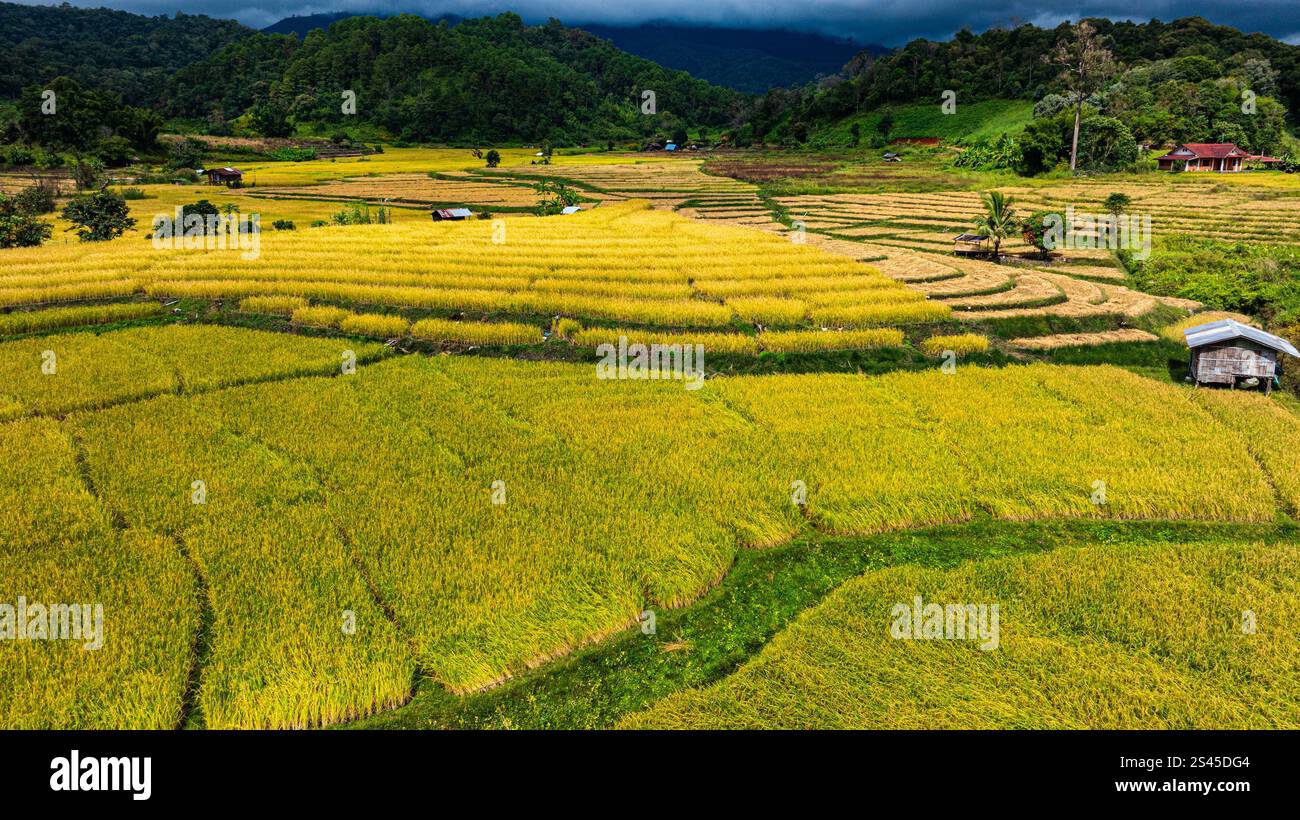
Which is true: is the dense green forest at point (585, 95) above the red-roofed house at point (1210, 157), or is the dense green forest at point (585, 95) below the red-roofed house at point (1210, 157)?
→ above

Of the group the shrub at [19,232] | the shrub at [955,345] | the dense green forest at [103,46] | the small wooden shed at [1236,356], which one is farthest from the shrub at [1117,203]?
the dense green forest at [103,46]

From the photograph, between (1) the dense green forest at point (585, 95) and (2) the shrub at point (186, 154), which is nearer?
(2) the shrub at point (186, 154)

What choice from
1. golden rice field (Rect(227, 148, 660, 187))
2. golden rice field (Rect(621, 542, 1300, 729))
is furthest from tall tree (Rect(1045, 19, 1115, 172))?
golden rice field (Rect(621, 542, 1300, 729))

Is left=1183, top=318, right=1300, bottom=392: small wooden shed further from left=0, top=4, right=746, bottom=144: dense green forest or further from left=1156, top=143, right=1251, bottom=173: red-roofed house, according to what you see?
left=0, top=4, right=746, bottom=144: dense green forest

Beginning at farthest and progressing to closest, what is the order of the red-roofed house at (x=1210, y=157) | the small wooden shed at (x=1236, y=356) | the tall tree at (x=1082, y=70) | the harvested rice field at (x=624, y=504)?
the red-roofed house at (x=1210, y=157)
the tall tree at (x=1082, y=70)
the small wooden shed at (x=1236, y=356)
the harvested rice field at (x=624, y=504)

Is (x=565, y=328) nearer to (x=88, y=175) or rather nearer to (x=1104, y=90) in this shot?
(x=88, y=175)

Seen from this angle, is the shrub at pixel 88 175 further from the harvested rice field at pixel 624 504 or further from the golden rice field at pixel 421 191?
the harvested rice field at pixel 624 504
